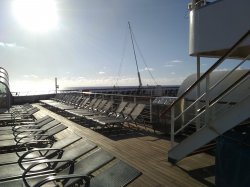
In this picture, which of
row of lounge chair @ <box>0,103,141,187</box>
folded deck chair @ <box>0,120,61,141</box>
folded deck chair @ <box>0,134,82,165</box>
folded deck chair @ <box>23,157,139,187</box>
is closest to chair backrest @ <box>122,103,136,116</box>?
folded deck chair @ <box>0,120,61,141</box>

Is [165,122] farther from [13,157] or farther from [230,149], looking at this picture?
[230,149]

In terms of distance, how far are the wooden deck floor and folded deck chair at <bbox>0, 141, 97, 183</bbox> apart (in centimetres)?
102

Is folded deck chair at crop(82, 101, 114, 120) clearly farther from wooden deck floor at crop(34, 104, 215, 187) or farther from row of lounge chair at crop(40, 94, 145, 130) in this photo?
wooden deck floor at crop(34, 104, 215, 187)

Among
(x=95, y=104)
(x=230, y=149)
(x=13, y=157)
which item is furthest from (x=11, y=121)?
(x=230, y=149)

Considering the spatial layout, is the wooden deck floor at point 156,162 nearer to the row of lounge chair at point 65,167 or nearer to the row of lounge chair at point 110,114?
the row of lounge chair at point 65,167

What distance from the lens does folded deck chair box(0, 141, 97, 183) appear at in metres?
4.41

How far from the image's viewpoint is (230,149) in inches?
135

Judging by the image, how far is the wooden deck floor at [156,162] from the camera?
4.63 metres

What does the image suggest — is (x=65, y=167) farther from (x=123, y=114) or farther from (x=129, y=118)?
(x=123, y=114)

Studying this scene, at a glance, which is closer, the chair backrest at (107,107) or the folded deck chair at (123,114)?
the folded deck chair at (123,114)

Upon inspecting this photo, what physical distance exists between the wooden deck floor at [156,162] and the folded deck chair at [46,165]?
102 cm

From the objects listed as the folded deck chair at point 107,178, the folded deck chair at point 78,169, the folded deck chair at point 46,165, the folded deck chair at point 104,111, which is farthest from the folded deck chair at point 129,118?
the folded deck chair at point 107,178

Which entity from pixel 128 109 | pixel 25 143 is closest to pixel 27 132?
pixel 25 143

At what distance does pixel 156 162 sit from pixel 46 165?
206cm
